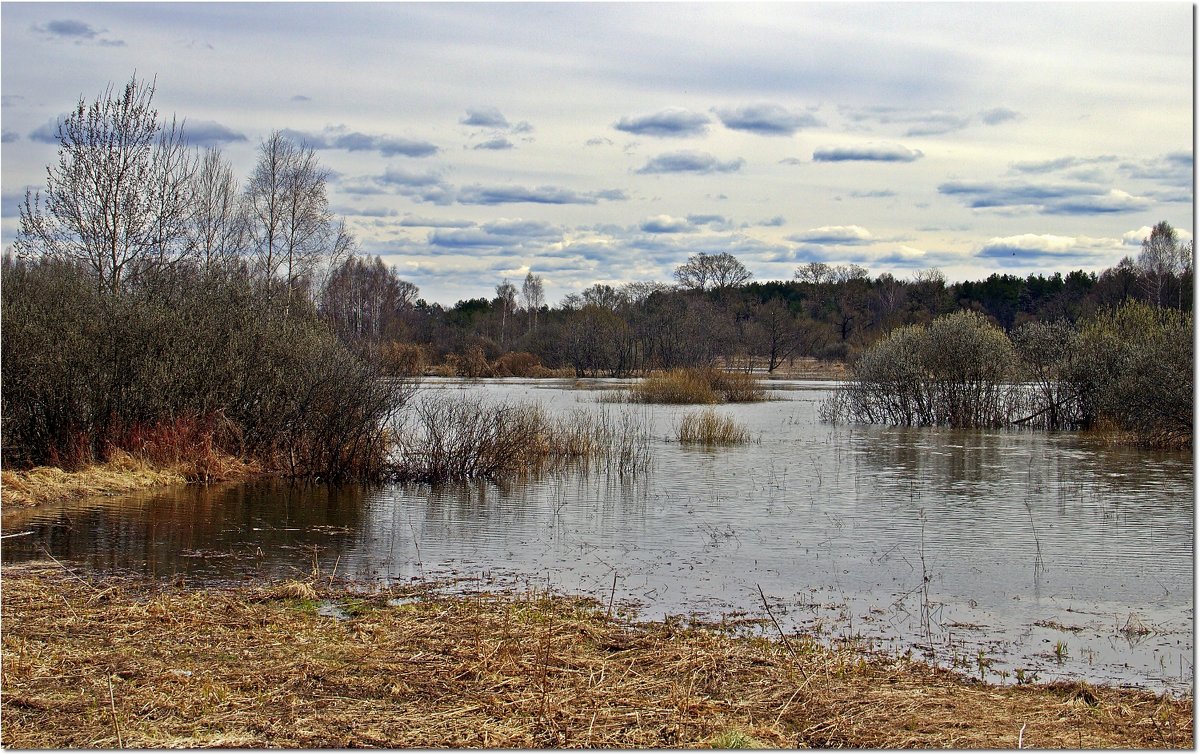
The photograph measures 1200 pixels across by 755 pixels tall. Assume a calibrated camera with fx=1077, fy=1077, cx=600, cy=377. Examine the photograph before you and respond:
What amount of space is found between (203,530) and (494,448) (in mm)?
7067

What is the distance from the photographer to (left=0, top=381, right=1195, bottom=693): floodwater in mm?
9133

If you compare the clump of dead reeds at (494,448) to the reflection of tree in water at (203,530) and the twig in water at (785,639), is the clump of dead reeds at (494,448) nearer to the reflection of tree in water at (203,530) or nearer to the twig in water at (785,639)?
the reflection of tree in water at (203,530)

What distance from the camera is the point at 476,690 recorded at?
6.56 m

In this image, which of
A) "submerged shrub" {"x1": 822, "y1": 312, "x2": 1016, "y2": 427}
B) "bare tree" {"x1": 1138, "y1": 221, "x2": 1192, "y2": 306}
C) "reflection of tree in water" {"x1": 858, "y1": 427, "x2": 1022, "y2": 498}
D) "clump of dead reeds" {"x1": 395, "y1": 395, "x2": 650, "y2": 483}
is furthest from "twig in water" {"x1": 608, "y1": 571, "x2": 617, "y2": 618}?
"bare tree" {"x1": 1138, "y1": 221, "x2": 1192, "y2": 306}

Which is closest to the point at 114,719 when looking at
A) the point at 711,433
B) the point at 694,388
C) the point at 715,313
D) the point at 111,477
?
the point at 111,477

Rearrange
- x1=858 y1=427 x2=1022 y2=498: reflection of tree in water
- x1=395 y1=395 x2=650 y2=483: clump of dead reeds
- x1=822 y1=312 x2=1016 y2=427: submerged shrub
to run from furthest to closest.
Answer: x1=822 y1=312 x2=1016 y2=427: submerged shrub < x1=395 y1=395 x2=650 y2=483: clump of dead reeds < x1=858 y1=427 x2=1022 y2=498: reflection of tree in water

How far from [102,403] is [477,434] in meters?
6.24

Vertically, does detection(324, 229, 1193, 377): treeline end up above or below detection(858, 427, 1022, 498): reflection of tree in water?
above

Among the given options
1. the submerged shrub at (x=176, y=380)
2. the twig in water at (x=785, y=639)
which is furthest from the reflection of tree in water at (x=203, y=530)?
the twig in water at (x=785, y=639)

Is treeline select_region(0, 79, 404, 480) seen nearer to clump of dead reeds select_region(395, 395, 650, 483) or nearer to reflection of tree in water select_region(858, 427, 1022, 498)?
clump of dead reeds select_region(395, 395, 650, 483)

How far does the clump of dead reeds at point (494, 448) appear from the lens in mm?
19078

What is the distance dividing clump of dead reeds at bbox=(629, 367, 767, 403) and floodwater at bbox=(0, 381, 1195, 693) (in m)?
17.5

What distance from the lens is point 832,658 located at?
25.2 ft

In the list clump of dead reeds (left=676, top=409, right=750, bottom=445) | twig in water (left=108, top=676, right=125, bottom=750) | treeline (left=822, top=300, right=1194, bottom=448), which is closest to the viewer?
twig in water (left=108, top=676, right=125, bottom=750)
